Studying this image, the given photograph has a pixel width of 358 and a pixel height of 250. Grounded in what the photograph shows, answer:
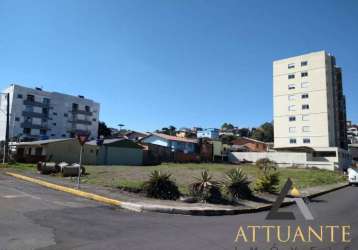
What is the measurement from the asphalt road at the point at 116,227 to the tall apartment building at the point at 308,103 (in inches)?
2799

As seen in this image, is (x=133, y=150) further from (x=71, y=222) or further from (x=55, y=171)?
(x=71, y=222)

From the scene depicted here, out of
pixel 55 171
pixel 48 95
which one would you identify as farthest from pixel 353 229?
pixel 48 95

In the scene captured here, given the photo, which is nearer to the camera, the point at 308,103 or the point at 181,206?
the point at 181,206

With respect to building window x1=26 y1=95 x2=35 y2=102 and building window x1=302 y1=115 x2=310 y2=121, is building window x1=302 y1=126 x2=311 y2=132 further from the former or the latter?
building window x1=26 y1=95 x2=35 y2=102

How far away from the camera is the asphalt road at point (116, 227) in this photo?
7.14 m

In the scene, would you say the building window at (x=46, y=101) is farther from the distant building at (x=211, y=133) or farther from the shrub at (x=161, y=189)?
the shrub at (x=161, y=189)

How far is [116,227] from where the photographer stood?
28.9 feet

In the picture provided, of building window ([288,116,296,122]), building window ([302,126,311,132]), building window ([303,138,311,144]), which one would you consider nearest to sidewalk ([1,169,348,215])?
building window ([303,138,311,144])

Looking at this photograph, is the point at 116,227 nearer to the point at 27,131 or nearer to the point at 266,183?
the point at 266,183

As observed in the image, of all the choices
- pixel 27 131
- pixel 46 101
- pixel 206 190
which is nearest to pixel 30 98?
pixel 46 101

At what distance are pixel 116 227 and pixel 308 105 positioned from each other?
8152 cm

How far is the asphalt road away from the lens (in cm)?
714

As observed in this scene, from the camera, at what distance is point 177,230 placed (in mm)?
8812

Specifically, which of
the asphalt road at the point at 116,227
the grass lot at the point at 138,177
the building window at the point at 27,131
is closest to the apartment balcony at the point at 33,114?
the building window at the point at 27,131
